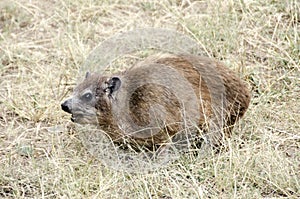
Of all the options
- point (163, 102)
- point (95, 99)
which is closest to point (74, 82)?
point (95, 99)

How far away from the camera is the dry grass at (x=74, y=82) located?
4789 millimetres

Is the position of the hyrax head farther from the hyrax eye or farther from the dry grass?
the dry grass

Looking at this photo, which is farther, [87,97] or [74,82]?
[74,82]

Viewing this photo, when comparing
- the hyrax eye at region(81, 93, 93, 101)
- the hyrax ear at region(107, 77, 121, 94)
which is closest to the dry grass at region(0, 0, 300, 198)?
the hyrax eye at region(81, 93, 93, 101)

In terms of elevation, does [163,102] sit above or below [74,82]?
above

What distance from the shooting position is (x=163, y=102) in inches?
206

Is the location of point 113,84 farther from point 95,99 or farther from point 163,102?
point 163,102

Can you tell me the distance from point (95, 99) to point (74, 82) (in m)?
1.02

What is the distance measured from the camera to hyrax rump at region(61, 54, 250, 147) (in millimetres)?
5203

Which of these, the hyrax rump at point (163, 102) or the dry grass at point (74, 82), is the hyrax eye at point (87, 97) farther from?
the dry grass at point (74, 82)

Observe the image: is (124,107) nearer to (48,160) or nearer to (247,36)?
(48,160)

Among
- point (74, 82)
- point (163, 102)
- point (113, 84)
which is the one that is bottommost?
point (74, 82)

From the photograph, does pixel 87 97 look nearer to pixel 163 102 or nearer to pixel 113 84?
pixel 113 84

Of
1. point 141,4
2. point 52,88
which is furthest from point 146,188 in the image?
point 141,4
